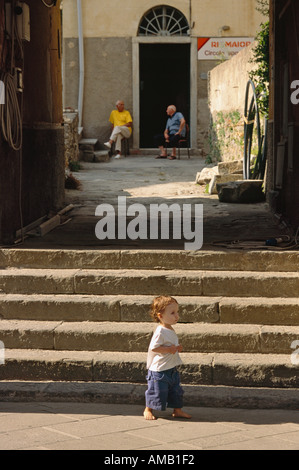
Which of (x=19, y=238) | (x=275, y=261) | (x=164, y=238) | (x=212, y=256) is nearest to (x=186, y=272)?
(x=212, y=256)

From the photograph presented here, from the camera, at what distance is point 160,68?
24.2m

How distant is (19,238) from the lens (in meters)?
8.82

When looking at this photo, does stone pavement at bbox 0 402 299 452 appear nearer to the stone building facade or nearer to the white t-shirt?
the white t-shirt

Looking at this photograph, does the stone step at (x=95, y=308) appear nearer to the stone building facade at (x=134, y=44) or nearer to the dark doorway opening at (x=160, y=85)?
the stone building facade at (x=134, y=44)

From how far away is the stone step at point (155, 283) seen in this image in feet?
23.9

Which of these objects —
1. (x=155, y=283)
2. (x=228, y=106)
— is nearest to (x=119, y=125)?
(x=228, y=106)

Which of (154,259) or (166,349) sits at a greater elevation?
(154,259)

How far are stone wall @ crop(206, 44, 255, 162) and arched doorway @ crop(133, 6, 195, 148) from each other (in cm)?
346

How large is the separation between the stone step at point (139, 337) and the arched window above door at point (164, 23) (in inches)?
646

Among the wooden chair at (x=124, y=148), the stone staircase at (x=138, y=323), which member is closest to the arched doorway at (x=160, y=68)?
the wooden chair at (x=124, y=148)
